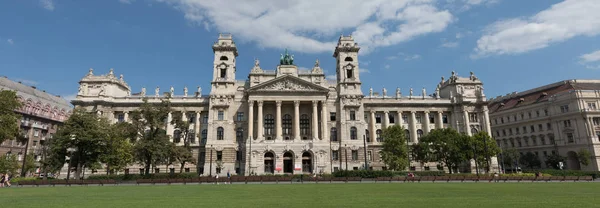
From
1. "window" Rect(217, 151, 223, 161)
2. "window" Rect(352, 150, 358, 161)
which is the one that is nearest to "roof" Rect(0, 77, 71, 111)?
"window" Rect(217, 151, 223, 161)

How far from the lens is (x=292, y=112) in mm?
68062

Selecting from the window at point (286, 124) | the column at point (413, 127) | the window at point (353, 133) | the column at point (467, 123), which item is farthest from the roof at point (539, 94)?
the window at point (286, 124)

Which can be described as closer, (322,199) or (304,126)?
(322,199)

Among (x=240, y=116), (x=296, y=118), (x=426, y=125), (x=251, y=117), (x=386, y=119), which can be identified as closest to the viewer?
(x=251, y=117)

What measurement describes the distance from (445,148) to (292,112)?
2952 cm

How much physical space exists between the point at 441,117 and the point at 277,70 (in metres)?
38.4

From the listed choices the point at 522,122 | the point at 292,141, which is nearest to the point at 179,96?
the point at 292,141

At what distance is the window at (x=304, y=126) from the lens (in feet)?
221

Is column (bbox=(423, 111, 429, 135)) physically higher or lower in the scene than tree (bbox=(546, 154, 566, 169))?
higher

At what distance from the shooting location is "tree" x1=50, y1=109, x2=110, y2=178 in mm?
42781

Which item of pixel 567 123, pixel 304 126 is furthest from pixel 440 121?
pixel 304 126

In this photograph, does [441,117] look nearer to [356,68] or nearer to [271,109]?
[356,68]

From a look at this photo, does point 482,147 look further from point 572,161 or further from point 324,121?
point 572,161

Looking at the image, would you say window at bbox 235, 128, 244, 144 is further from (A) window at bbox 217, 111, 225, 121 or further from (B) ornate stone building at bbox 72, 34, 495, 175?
(A) window at bbox 217, 111, 225, 121
